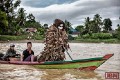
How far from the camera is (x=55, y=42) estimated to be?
996 cm

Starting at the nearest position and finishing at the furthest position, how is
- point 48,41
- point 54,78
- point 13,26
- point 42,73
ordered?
point 54,78
point 42,73
point 48,41
point 13,26

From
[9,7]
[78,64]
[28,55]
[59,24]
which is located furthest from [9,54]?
[9,7]

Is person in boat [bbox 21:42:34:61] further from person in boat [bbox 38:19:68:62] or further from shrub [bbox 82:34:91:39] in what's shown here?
shrub [bbox 82:34:91:39]

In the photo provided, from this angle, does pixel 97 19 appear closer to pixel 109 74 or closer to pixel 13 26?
pixel 13 26

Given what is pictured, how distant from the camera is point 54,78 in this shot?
8.48m

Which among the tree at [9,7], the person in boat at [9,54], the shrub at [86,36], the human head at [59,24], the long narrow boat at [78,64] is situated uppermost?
the tree at [9,7]

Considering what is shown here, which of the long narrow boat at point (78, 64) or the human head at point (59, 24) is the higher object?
the human head at point (59, 24)

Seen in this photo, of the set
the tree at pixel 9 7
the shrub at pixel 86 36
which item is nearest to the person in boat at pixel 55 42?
the tree at pixel 9 7

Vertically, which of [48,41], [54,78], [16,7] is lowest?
[54,78]

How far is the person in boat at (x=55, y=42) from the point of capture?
388 inches

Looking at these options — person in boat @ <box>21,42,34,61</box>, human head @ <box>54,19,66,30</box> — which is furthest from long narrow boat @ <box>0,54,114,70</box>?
human head @ <box>54,19,66,30</box>

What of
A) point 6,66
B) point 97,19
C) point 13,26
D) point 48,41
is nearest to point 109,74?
point 48,41

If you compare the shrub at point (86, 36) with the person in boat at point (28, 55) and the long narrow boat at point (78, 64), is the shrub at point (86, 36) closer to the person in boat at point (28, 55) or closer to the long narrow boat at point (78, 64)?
the person in boat at point (28, 55)

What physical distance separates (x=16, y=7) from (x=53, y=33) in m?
36.7
